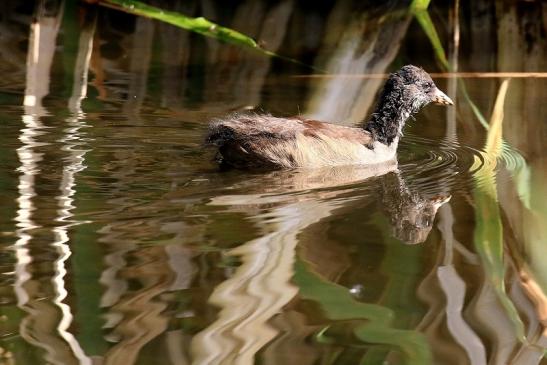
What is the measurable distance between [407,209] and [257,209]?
0.67 metres

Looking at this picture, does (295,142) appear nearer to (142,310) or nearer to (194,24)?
(194,24)

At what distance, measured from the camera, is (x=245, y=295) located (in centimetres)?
387

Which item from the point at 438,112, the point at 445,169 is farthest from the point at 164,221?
the point at 438,112

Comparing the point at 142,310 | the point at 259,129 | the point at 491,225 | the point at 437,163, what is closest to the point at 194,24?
the point at 259,129

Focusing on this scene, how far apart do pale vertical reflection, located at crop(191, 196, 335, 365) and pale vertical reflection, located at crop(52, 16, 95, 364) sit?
1.29 ft

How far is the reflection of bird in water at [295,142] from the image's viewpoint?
5.90 meters

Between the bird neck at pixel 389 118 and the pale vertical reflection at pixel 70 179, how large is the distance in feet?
5.15

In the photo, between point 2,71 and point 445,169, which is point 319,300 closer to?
point 445,169

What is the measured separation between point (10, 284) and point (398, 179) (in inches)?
95.6

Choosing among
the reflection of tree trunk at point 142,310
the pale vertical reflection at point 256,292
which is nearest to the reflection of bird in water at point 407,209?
the pale vertical reflection at point 256,292

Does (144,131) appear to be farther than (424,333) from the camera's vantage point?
Yes

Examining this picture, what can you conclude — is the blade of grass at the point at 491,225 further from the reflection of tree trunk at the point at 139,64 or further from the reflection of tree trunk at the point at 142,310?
the reflection of tree trunk at the point at 139,64

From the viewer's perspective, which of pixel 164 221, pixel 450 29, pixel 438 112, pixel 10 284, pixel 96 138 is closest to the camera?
pixel 10 284

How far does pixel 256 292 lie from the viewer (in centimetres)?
392
